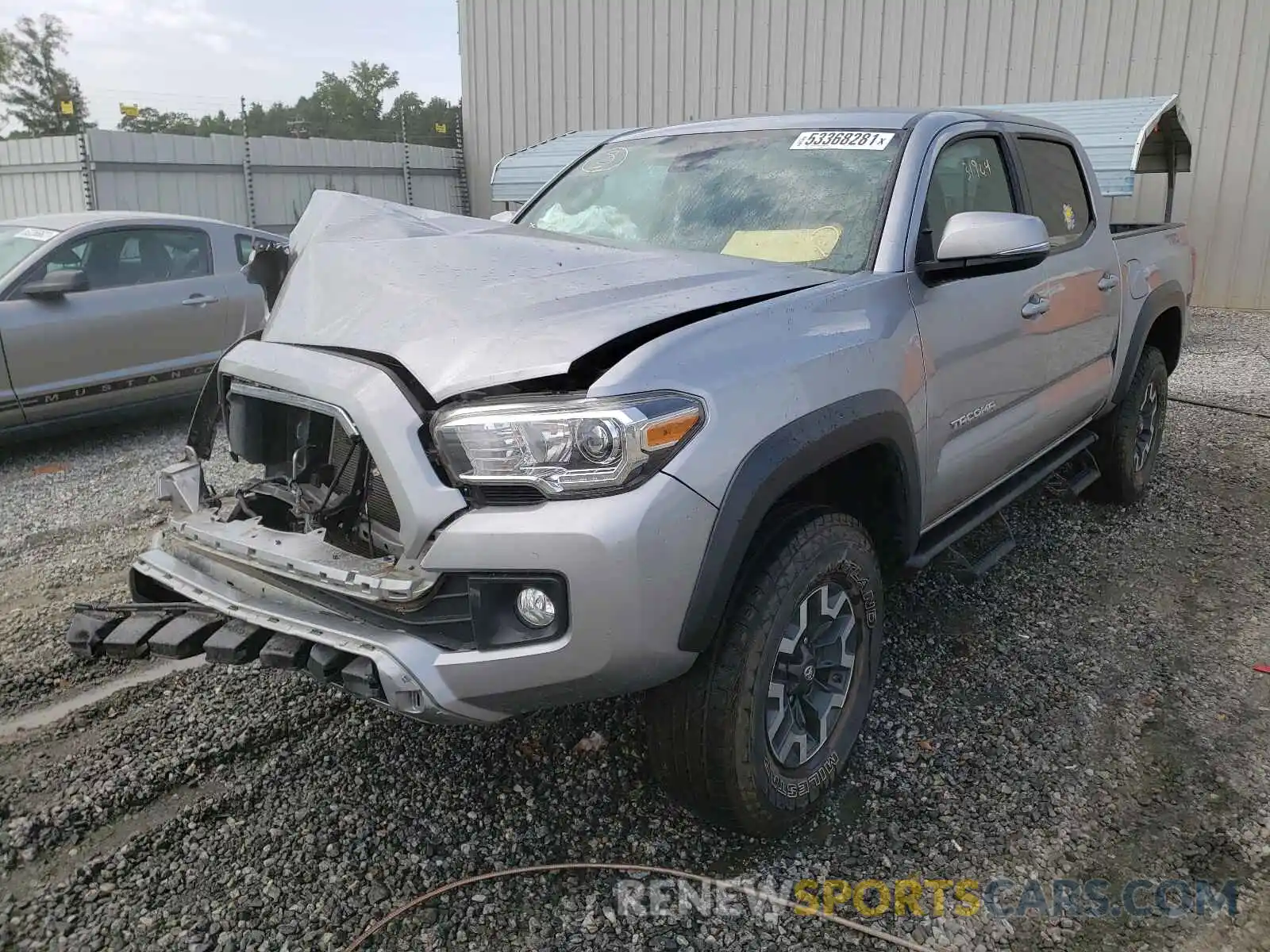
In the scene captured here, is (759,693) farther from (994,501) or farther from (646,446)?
(994,501)

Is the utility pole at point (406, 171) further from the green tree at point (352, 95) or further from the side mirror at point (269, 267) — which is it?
the green tree at point (352, 95)

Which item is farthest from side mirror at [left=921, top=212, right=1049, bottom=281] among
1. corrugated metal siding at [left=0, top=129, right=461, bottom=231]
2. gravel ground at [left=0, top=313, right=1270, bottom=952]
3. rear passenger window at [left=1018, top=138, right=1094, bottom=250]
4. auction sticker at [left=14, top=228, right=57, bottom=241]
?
corrugated metal siding at [left=0, top=129, right=461, bottom=231]

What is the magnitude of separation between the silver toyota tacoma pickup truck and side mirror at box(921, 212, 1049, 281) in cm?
1

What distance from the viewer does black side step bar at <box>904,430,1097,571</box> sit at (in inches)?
127

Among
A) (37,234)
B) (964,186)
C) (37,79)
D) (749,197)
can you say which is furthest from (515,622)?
(37,79)

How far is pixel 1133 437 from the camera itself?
5031mm

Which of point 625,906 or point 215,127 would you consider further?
point 215,127

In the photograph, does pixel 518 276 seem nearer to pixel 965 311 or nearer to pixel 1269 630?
pixel 965 311

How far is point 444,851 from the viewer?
257 cm

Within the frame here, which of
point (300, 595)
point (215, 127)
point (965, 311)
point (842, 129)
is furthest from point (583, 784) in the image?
point (215, 127)

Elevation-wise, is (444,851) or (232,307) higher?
(232,307)

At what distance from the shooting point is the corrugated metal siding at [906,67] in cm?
1214

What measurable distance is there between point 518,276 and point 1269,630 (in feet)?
10.6

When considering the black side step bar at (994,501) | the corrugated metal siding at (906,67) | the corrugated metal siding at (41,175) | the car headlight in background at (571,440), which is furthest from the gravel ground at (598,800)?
the corrugated metal siding at (41,175)
